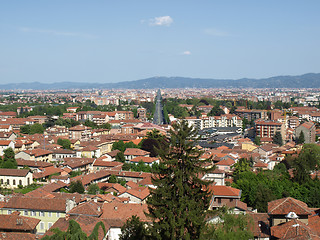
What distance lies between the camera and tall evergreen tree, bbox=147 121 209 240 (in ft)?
27.3

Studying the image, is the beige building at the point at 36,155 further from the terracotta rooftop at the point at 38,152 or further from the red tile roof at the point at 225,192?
the red tile roof at the point at 225,192

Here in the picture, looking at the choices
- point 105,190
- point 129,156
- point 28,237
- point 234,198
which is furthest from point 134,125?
point 28,237

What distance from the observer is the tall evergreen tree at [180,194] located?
27.3 ft

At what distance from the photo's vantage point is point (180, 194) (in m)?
8.52

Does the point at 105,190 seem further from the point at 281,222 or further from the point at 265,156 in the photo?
the point at 265,156

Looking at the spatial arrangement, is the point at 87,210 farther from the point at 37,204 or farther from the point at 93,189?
the point at 93,189

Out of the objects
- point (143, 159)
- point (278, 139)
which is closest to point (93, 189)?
point (143, 159)

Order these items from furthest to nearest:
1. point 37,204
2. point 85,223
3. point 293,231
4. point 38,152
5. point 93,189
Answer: point 38,152, point 93,189, point 37,204, point 85,223, point 293,231

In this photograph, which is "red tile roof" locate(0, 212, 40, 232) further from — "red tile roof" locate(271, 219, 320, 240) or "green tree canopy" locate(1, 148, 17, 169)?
"green tree canopy" locate(1, 148, 17, 169)

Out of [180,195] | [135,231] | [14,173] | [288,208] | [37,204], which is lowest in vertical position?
[14,173]

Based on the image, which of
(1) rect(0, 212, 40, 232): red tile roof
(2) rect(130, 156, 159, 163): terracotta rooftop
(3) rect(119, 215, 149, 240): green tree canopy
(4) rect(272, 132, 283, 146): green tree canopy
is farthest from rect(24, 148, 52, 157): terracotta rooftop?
(4) rect(272, 132, 283, 146): green tree canopy

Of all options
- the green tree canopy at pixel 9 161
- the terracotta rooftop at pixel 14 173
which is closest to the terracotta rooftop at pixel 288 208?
the terracotta rooftop at pixel 14 173

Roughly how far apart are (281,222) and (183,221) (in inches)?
267

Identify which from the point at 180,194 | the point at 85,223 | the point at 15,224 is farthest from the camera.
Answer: the point at 15,224
